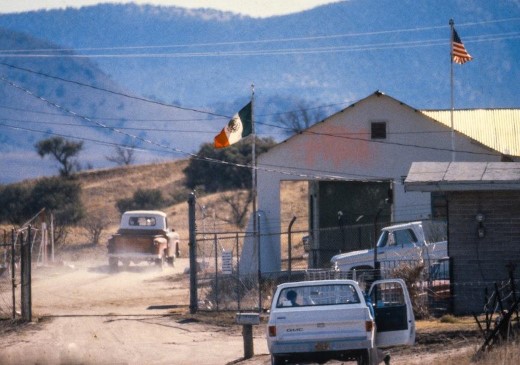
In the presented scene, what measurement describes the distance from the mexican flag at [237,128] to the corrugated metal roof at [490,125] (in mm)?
7109

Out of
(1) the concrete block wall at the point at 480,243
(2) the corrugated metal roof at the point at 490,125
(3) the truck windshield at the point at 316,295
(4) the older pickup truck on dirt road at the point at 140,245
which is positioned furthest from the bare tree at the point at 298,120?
(3) the truck windshield at the point at 316,295

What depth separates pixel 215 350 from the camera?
2142 centimetres

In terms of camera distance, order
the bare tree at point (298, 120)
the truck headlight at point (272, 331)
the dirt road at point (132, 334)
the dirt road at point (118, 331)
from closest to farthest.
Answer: the truck headlight at point (272, 331)
the dirt road at point (132, 334)
the dirt road at point (118, 331)
the bare tree at point (298, 120)

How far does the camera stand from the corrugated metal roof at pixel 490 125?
1538 inches

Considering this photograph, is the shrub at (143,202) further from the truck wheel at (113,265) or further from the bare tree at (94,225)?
the truck wheel at (113,265)

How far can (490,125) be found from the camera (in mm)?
41906

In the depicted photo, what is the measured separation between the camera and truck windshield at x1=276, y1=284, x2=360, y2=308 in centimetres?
1761

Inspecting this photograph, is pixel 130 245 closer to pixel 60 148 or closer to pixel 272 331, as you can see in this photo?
pixel 272 331

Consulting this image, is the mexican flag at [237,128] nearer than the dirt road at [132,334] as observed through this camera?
No

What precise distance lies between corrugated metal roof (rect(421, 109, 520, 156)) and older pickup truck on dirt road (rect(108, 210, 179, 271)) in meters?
10.6

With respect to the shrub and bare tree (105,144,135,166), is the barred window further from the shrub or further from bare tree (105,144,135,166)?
bare tree (105,144,135,166)

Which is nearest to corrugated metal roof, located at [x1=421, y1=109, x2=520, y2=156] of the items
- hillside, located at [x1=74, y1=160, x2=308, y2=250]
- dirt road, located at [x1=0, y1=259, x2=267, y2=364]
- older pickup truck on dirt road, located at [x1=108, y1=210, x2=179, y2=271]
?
older pickup truck on dirt road, located at [x1=108, y1=210, x2=179, y2=271]

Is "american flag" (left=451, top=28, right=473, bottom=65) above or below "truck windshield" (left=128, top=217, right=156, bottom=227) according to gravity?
above

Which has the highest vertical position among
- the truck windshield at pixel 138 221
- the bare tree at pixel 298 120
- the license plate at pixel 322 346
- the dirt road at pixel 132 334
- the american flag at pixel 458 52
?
the bare tree at pixel 298 120
